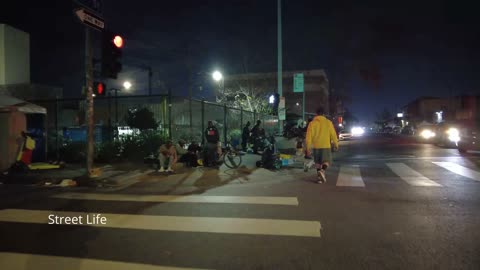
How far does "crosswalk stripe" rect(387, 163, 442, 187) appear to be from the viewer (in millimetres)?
9471

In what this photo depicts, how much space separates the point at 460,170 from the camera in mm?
11984

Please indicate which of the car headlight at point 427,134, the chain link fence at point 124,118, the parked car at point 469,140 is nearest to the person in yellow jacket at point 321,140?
the chain link fence at point 124,118

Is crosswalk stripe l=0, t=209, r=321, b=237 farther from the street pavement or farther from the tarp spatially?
the tarp

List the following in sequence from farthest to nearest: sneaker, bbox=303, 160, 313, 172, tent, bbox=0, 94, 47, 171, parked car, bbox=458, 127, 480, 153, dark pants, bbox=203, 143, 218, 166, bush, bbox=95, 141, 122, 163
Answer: parked car, bbox=458, 127, 480, 153, bush, bbox=95, 141, 122, 163, dark pants, bbox=203, 143, 218, 166, tent, bbox=0, 94, 47, 171, sneaker, bbox=303, 160, 313, 172

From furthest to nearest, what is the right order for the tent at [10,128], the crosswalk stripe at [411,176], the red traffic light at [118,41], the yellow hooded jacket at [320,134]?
the tent at [10,128]
the red traffic light at [118,41]
the yellow hooded jacket at [320,134]
the crosswalk stripe at [411,176]

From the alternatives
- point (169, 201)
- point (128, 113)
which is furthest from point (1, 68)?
point (169, 201)

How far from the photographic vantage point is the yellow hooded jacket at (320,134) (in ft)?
31.4

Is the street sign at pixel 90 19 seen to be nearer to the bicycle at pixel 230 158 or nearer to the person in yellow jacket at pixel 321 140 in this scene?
the bicycle at pixel 230 158

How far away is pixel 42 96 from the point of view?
21.1 meters

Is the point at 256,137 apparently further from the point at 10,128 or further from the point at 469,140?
the point at 469,140

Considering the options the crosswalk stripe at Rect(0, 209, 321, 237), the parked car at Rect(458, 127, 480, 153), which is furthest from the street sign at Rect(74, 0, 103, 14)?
the parked car at Rect(458, 127, 480, 153)

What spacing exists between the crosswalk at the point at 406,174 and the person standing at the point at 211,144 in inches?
170

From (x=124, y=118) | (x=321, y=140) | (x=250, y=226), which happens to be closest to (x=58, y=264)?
(x=250, y=226)

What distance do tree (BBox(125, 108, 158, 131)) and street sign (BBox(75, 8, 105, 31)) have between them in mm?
4984
